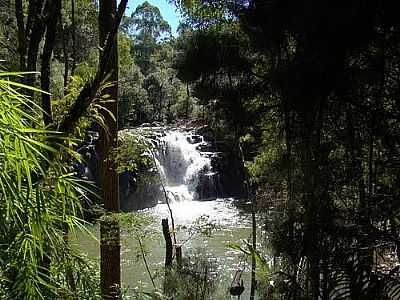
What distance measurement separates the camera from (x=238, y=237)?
29.7 ft

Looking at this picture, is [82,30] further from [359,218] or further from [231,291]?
[359,218]

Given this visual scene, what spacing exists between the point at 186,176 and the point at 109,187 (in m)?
11.1

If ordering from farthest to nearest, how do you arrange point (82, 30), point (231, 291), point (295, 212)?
1. point (82, 30)
2. point (231, 291)
3. point (295, 212)

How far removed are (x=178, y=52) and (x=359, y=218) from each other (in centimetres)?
247

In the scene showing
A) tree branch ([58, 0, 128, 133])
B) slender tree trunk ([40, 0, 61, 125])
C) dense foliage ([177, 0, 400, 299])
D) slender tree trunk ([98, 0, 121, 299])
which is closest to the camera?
tree branch ([58, 0, 128, 133])

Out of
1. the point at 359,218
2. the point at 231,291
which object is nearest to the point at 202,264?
the point at 231,291

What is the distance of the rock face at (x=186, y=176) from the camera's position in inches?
545

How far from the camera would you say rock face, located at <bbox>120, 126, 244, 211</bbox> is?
1385 centimetres

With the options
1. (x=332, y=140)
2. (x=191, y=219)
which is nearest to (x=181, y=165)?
(x=191, y=219)

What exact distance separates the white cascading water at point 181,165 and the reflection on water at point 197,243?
0.87 meters

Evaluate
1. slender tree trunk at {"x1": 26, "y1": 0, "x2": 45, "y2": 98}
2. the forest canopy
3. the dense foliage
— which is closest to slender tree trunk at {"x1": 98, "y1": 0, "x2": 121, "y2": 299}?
the forest canopy

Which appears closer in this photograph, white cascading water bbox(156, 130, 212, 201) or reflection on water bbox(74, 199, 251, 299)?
reflection on water bbox(74, 199, 251, 299)

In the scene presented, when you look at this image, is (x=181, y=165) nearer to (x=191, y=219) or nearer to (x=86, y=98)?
(x=191, y=219)

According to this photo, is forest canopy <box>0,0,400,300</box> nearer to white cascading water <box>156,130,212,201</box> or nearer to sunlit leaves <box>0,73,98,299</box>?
sunlit leaves <box>0,73,98,299</box>
